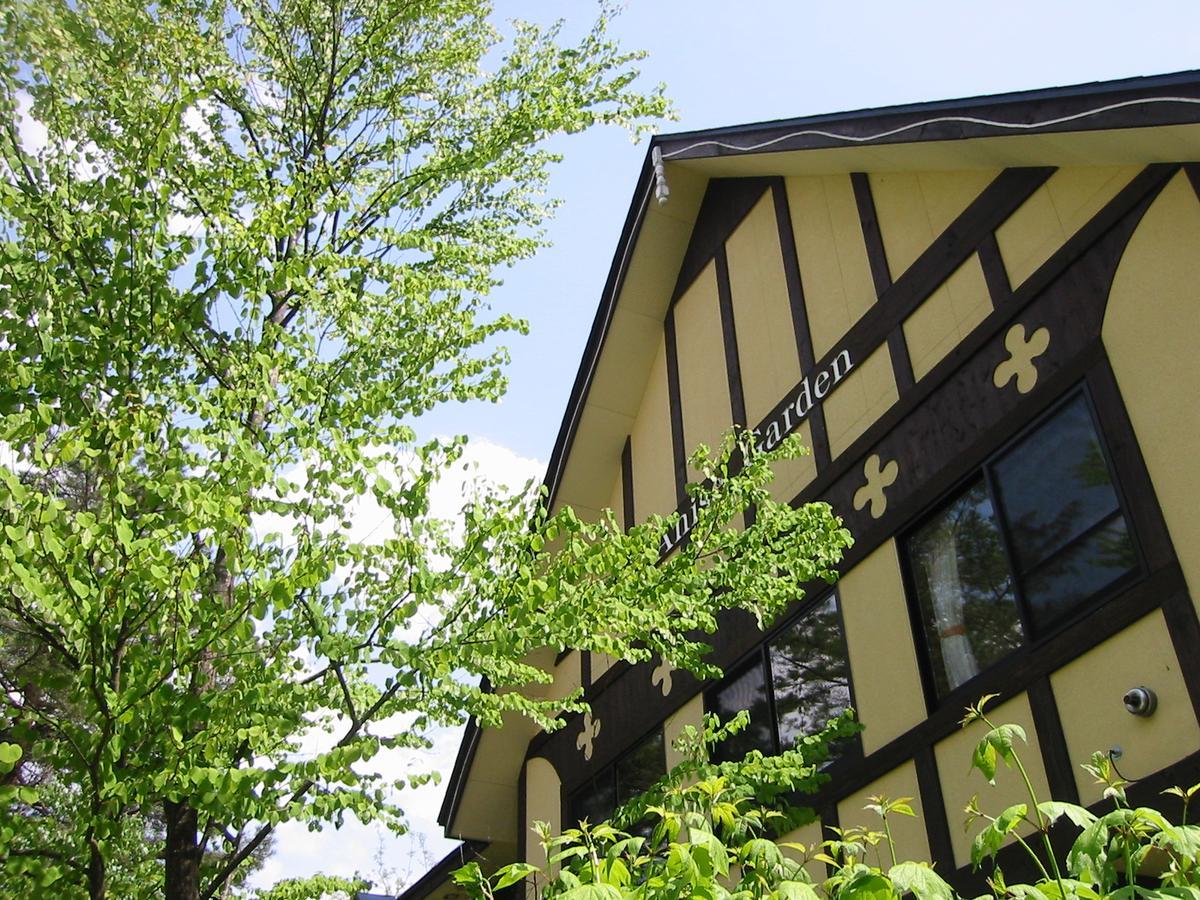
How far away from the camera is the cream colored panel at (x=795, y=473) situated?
387 inches

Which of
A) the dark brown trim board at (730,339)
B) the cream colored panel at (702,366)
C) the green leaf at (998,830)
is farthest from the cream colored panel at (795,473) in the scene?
the green leaf at (998,830)

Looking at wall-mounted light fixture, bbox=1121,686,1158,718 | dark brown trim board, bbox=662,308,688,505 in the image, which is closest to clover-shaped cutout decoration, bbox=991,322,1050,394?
wall-mounted light fixture, bbox=1121,686,1158,718

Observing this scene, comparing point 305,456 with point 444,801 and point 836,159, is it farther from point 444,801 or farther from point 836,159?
point 444,801

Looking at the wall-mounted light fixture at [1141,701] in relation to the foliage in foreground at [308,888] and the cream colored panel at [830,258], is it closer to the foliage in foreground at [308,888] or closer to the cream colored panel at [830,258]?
the cream colored panel at [830,258]

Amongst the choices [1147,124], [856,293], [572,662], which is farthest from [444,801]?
[1147,124]

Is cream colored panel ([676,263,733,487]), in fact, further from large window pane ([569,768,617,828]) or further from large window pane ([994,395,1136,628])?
large window pane ([994,395,1136,628])

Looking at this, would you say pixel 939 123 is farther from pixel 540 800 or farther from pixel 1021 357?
pixel 540 800

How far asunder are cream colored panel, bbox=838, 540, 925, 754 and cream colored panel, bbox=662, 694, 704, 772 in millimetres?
2515

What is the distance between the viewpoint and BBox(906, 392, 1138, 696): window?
6.54 m

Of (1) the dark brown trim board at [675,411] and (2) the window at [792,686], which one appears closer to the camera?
(2) the window at [792,686]

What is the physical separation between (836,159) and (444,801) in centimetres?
1043

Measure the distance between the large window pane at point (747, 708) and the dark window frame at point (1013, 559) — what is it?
2.12 meters

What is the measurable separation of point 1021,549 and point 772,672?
3117 millimetres

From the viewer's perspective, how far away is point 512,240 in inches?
420
